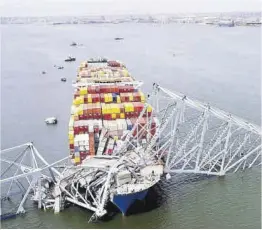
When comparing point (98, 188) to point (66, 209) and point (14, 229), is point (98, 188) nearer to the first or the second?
point (66, 209)

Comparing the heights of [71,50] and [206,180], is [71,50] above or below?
below

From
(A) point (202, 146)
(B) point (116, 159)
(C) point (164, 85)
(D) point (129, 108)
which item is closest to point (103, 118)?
(D) point (129, 108)

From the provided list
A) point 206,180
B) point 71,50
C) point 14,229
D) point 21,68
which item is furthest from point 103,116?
point 71,50

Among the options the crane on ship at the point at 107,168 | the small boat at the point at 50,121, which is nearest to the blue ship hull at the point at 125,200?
the crane on ship at the point at 107,168

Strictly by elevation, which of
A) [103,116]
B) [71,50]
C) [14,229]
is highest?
[103,116]

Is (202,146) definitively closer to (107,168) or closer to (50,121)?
(107,168)

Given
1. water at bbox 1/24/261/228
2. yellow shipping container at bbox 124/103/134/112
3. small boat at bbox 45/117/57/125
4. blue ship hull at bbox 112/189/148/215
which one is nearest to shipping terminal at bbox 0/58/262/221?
blue ship hull at bbox 112/189/148/215

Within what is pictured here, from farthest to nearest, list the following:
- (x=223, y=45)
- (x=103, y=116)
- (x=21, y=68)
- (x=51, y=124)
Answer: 1. (x=223, y=45)
2. (x=21, y=68)
3. (x=51, y=124)
4. (x=103, y=116)

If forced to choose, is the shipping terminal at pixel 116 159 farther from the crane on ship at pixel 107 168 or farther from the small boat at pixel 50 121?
the small boat at pixel 50 121
